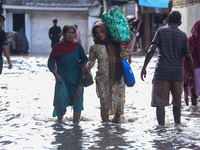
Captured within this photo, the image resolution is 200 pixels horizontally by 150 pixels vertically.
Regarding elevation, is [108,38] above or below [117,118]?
above

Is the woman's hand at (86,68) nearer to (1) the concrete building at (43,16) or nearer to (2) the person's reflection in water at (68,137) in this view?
(2) the person's reflection in water at (68,137)

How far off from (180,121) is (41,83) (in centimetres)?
553

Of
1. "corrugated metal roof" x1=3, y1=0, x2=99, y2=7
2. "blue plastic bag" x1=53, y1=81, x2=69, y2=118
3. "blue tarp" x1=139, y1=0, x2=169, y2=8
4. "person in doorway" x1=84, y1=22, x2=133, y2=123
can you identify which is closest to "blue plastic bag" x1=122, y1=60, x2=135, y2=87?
"person in doorway" x1=84, y1=22, x2=133, y2=123

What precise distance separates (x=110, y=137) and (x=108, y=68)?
1079 millimetres

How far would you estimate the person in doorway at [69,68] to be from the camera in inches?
219

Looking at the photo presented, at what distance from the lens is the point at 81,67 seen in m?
5.61

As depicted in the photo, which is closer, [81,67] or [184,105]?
[81,67]

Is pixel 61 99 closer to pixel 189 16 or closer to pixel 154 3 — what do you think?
pixel 189 16

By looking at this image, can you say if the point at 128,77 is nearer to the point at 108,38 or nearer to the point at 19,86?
the point at 108,38

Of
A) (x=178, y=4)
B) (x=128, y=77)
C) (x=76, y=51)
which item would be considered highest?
(x=178, y=4)

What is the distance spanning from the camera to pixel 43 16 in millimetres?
27406

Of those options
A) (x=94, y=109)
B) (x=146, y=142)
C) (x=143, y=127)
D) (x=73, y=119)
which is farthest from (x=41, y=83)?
(x=146, y=142)

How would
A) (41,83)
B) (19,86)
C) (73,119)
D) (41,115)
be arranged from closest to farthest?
(73,119) → (41,115) → (19,86) → (41,83)

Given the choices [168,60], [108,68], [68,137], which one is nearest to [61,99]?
[108,68]
